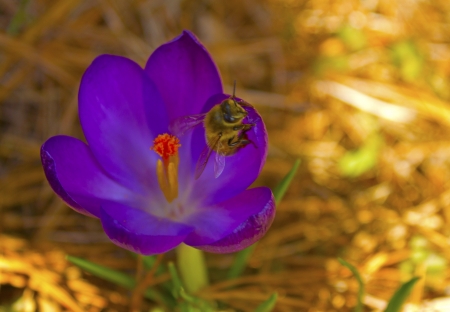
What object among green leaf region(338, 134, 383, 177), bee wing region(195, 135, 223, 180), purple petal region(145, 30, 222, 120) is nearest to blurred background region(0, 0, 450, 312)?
green leaf region(338, 134, 383, 177)

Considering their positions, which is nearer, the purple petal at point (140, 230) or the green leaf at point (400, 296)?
the purple petal at point (140, 230)

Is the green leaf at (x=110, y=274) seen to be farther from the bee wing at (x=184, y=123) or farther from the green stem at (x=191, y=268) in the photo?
the bee wing at (x=184, y=123)

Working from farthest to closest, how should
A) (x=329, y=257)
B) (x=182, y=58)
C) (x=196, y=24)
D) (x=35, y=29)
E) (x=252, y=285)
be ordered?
(x=196, y=24) < (x=35, y=29) < (x=329, y=257) < (x=252, y=285) < (x=182, y=58)

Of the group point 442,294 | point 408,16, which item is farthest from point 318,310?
point 408,16

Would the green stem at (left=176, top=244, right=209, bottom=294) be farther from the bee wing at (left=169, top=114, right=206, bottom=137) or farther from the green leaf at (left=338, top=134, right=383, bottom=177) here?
the green leaf at (left=338, top=134, right=383, bottom=177)

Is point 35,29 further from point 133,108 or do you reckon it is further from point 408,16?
point 408,16

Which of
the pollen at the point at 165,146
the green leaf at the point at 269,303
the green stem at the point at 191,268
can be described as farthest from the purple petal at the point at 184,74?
the green leaf at the point at 269,303
